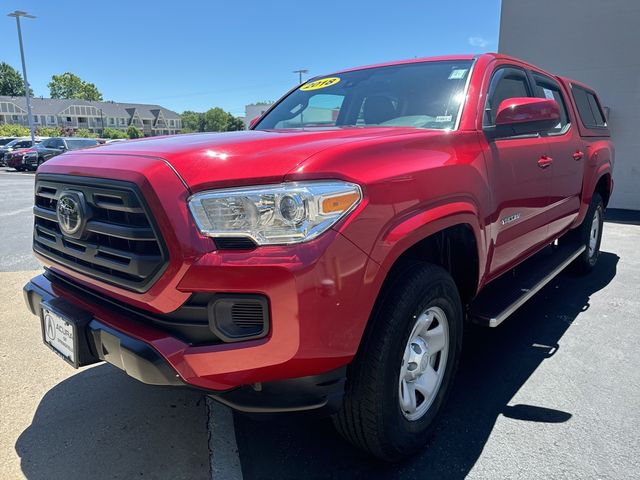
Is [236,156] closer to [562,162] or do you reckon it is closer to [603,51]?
[562,162]

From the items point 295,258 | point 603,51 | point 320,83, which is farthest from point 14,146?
point 295,258

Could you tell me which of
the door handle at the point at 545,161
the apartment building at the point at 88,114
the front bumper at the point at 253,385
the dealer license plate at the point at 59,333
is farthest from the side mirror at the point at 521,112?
the apartment building at the point at 88,114

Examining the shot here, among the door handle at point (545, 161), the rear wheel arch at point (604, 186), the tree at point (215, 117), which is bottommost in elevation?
the rear wheel arch at point (604, 186)

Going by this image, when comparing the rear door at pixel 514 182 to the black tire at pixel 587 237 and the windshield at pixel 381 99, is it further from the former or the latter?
the black tire at pixel 587 237

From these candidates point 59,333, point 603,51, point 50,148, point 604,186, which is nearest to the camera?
point 59,333

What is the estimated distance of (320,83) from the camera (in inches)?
148

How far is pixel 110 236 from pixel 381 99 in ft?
6.59

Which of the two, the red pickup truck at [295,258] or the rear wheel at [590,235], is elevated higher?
the red pickup truck at [295,258]

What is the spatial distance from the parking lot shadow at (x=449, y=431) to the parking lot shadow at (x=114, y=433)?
0.30 m

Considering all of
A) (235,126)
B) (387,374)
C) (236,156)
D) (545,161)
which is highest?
(235,126)

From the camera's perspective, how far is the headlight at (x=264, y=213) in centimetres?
167

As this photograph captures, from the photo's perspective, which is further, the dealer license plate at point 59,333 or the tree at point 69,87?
the tree at point 69,87

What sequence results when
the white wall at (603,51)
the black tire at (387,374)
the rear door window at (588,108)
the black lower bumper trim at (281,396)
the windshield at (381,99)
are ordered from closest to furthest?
the black lower bumper trim at (281,396) < the black tire at (387,374) < the windshield at (381,99) < the rear door window at (588,108) < the white wall at (603,51)

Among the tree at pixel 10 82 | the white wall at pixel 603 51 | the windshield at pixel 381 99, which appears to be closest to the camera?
the windshield at pixel 381 99
